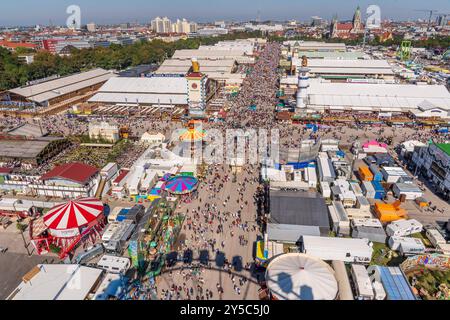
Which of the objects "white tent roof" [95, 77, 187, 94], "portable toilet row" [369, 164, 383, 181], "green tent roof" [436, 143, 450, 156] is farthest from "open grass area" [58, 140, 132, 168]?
"green tent roof" [436, 143, 450, 156]

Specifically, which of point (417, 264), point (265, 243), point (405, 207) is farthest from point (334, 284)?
point (405, 207)

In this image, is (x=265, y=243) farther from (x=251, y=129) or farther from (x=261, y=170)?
(x=251, y=129)

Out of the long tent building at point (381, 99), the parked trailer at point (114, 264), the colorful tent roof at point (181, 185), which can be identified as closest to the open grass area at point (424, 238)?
the colorful tent roof at point (181, 185)

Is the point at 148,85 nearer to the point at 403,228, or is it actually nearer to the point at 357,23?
the point at 403,228

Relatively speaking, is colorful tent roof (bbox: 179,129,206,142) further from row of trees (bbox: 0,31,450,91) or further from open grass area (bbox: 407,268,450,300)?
Result: row of trees (bbox: 0,31,450,91)

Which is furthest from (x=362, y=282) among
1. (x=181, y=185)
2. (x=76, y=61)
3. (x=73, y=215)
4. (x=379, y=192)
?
(x=76, y=61)
